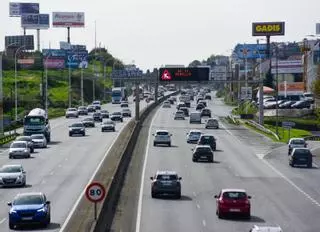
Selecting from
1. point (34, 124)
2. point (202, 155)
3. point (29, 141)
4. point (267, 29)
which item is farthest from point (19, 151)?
point (267, 29)

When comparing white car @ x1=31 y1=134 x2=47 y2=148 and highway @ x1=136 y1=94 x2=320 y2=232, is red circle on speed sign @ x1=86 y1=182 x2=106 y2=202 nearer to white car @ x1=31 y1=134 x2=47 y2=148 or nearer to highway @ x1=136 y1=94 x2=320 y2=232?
highway @ x1=136 y1=94 x2=320 y2=232

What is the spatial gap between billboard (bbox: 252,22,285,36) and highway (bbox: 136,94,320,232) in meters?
74.5

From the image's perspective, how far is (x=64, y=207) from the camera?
41.6 metres

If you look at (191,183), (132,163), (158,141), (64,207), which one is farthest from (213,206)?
(158,141)

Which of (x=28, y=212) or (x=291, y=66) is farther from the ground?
(x=291, y=66)

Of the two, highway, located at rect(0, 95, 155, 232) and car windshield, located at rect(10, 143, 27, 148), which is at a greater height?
car windshield, located at rect(10, 143, 27, 148)

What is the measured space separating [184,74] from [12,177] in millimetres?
59460

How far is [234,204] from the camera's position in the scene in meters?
38.5

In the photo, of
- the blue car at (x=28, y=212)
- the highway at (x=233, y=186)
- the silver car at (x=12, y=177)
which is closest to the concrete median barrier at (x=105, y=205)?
the blue car at (x=28, y=212)

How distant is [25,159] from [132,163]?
8.71 meters

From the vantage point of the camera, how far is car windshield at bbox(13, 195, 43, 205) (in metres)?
35.0

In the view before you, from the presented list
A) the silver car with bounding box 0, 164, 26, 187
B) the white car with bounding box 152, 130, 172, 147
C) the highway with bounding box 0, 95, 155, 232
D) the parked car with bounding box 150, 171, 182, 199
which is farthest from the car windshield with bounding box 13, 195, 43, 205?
the white car with bounding box 152, 130, 172, 147

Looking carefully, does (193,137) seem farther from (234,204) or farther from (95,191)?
(95,191)

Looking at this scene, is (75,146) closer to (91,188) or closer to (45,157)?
(45,157)
